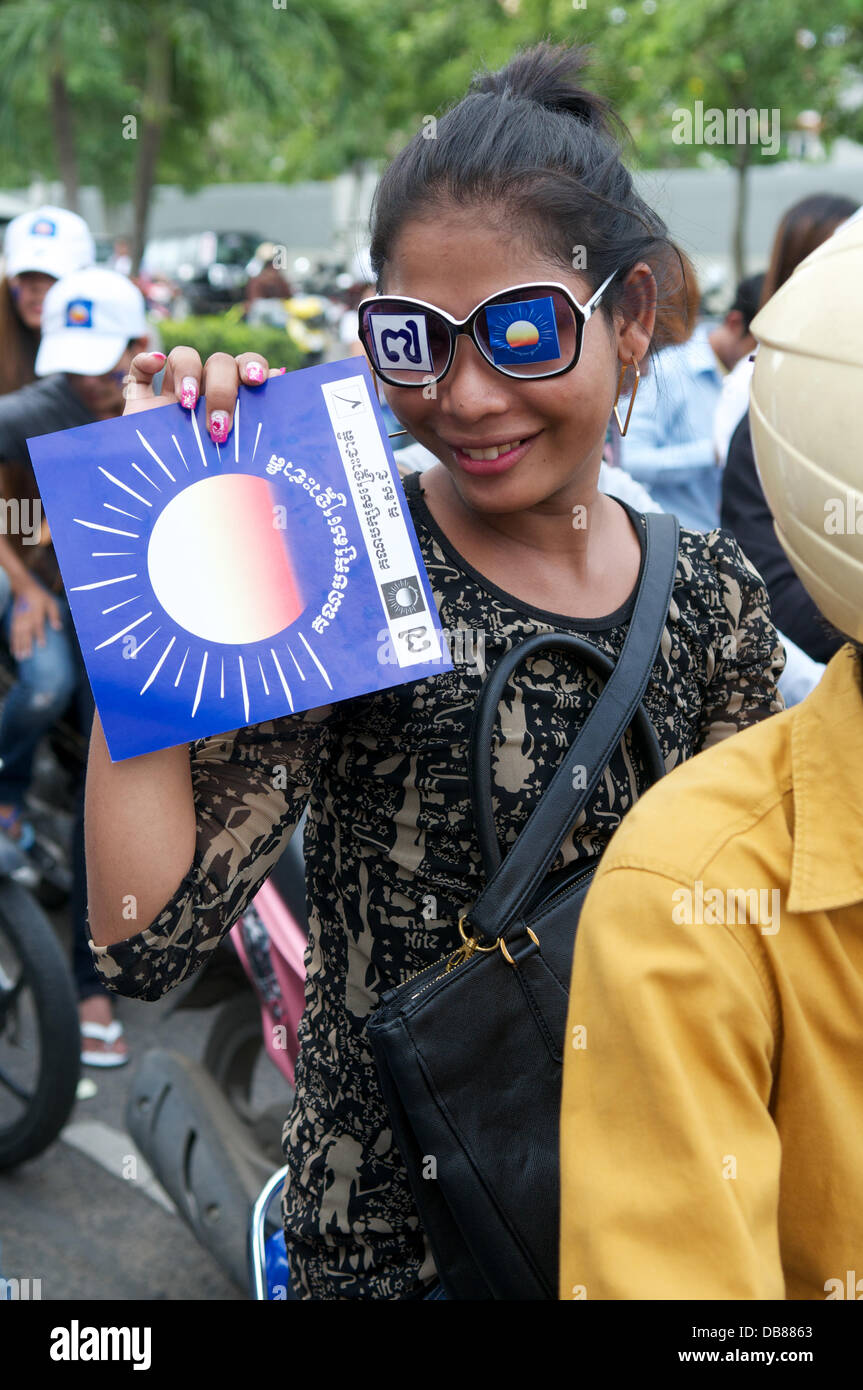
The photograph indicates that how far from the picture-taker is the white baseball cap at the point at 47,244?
4.35 m

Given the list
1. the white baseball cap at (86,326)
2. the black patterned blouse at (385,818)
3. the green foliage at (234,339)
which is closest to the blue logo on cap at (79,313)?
the white baseball cap at (86,326)

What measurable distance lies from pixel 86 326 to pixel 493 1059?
3.07 m

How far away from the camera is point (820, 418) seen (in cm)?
98

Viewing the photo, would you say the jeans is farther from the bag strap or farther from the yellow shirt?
the yellow shirt

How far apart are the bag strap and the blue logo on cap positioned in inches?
111

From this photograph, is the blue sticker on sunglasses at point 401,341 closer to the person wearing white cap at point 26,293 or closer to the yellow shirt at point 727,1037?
the yellow shirt at point 727,1037

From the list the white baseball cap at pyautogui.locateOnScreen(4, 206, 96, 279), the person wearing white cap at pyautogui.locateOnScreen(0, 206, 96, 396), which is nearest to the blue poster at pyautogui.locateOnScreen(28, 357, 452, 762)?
the person wearing white cap at pyautogui.locateOnScreen(0, 206, 96, 396)

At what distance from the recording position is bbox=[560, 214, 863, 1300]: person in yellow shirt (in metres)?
0.96

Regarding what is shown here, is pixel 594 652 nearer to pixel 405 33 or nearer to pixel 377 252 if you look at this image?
pixel 377 252

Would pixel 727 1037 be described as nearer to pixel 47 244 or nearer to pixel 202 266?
pixel 47 244

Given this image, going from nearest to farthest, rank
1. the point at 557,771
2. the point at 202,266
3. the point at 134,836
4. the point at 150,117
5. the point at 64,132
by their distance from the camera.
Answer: the point at 134,836 < the point at 557,771 < the point at 150,117 < the point at 64,132 < the point at 202,266

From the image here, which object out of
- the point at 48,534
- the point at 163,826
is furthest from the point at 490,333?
the point at 48,534
